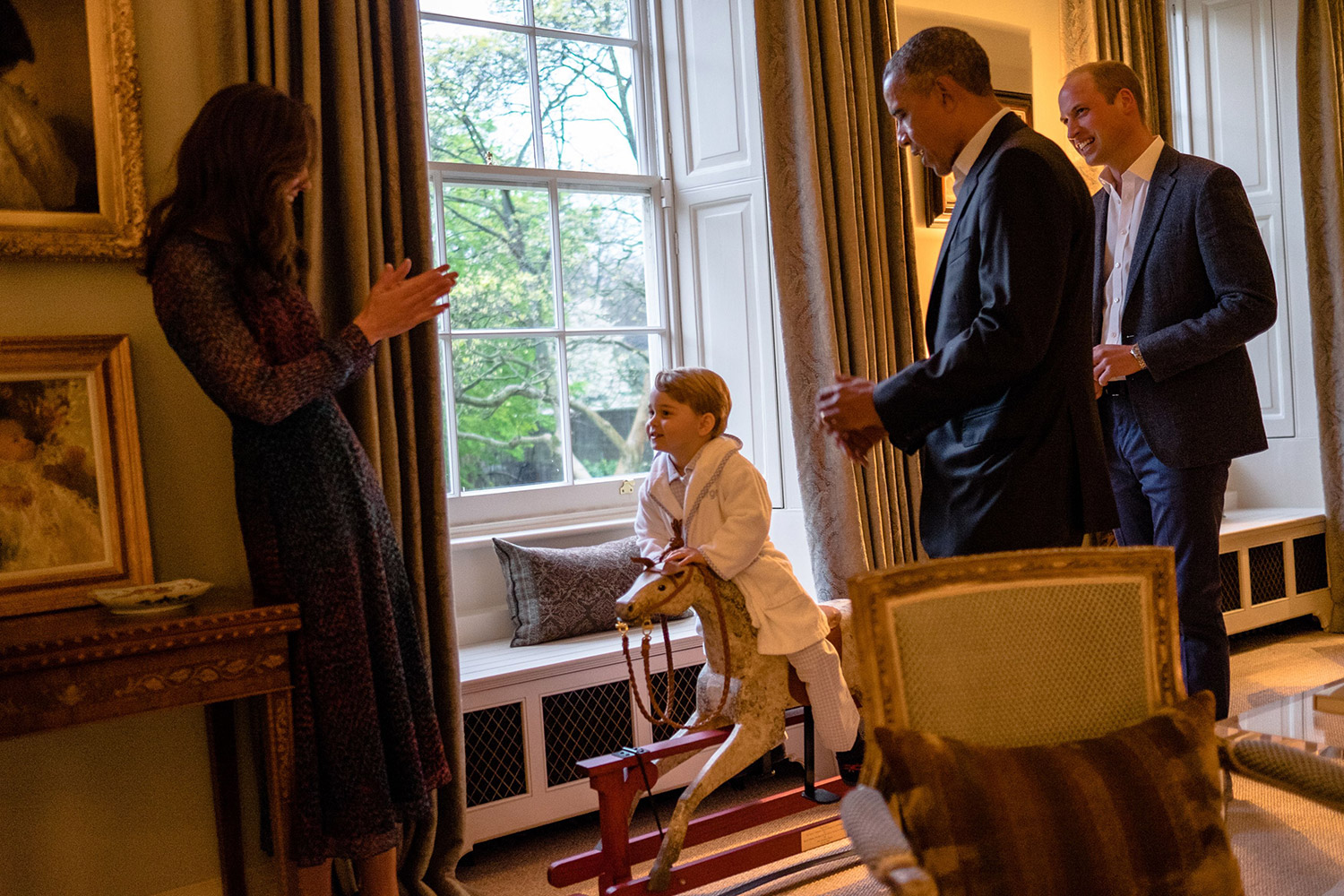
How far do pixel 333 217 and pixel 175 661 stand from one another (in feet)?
3.74

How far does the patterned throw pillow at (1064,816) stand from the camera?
1.25 m

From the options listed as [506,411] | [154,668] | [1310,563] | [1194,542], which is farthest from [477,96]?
[1310,563]

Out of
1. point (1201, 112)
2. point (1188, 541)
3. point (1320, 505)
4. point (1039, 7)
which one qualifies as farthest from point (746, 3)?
point (1320, 505)

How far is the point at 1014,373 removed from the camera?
174 centimetres

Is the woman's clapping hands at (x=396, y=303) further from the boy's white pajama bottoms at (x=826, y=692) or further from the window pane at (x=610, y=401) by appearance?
the window pane at (x=610, y=401)

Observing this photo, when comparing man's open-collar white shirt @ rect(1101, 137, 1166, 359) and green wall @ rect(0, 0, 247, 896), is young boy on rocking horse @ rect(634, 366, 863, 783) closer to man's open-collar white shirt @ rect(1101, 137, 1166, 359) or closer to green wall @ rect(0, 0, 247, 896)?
green wall @ rect(0, 0, 247, 896)

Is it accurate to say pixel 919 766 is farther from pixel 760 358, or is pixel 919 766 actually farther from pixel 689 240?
pixel 689 240

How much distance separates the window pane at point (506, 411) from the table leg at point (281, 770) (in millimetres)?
1405

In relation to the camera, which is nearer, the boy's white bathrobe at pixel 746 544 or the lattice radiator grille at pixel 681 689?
the boy's white bathrobe at pixel 746 544

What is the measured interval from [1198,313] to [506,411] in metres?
1.96

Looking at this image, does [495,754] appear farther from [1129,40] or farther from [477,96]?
[1129,40]

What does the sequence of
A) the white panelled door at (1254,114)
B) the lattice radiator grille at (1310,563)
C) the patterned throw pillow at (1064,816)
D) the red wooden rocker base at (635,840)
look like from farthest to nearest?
the white panelled door at (1254,114)
the lattice radiator grille at (1310,563)
the red wooden rocker base at (635,840)
the patterned throw pillow at (1064,816)

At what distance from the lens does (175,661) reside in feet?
6.08

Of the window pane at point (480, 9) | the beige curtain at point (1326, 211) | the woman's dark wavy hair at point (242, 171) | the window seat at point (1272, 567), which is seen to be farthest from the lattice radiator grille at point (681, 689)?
the beige curtain at point (1326, 211)
